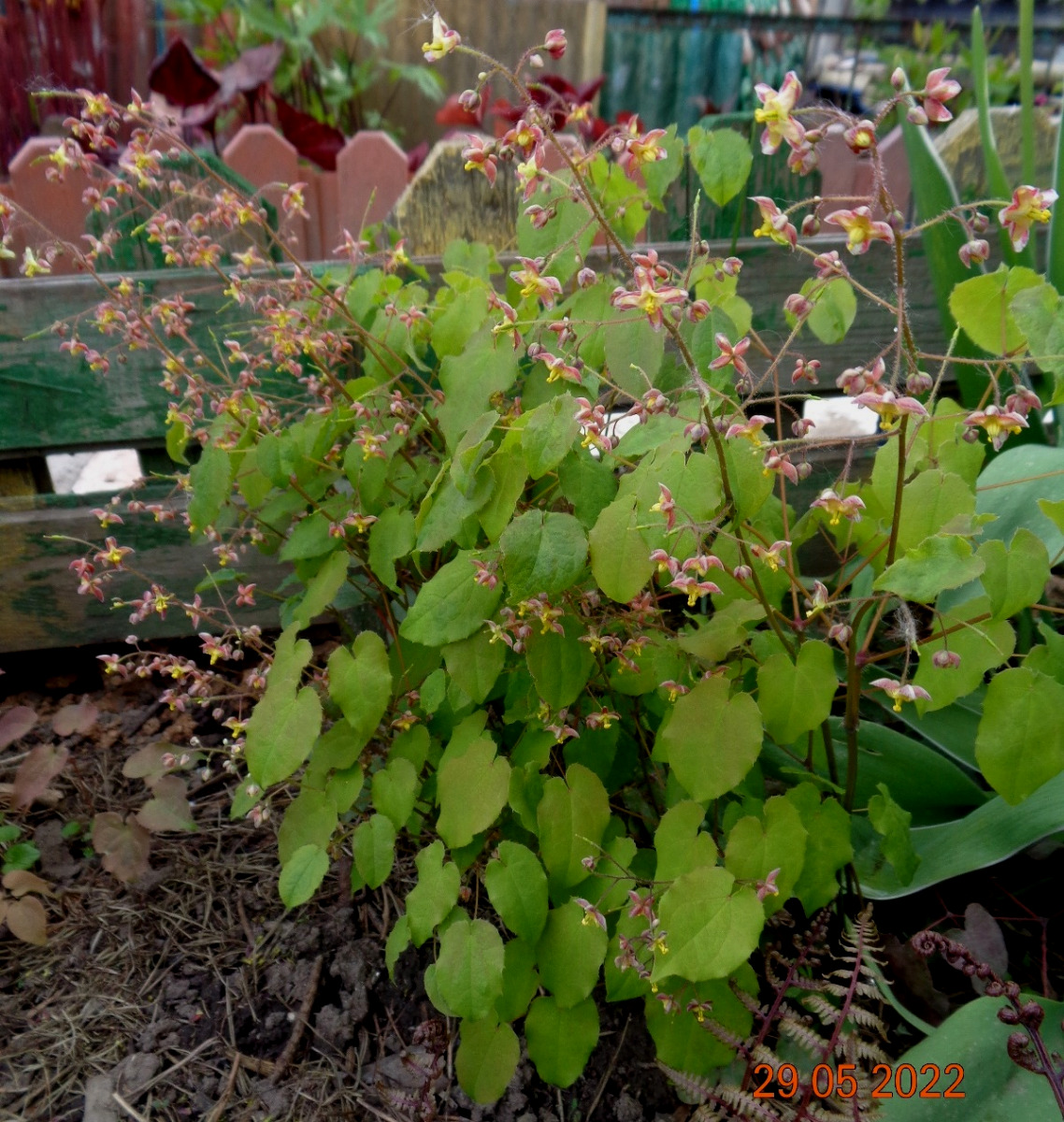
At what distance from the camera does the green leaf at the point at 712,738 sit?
85 centimetres

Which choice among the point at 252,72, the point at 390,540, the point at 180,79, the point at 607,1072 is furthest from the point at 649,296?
the point at 252,72

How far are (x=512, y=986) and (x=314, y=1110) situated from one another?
37 centimetres

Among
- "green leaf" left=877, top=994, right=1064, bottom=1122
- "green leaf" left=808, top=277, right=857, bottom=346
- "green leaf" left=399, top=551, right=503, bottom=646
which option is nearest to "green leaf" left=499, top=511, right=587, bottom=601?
"green leaf" left=399, top=551, right=503, bottom=646

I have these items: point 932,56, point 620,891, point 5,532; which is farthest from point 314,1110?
point 932,56

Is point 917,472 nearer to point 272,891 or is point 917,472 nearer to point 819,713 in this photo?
point 819,713

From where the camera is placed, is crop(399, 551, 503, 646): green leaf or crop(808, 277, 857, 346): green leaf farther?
crop(808, 277, 857, 346): green leaf

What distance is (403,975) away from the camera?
4.14ft

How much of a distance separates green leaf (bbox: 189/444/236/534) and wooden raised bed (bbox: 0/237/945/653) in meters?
0.61

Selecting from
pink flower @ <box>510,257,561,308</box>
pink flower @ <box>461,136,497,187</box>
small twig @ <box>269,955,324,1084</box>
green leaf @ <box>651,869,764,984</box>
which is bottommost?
small twig @ <box>269,955,324,1084</box>

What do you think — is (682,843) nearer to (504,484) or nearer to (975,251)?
(504,484)

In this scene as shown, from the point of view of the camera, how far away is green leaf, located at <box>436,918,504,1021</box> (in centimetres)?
90

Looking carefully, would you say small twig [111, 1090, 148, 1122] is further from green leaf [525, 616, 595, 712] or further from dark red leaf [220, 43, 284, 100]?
dark red leaf [220, 43, 284, 100]

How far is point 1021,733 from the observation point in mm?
777

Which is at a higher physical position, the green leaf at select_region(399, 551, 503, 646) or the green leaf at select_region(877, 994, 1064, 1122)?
the green leaf at select_region(399, 551, 503, 646)
